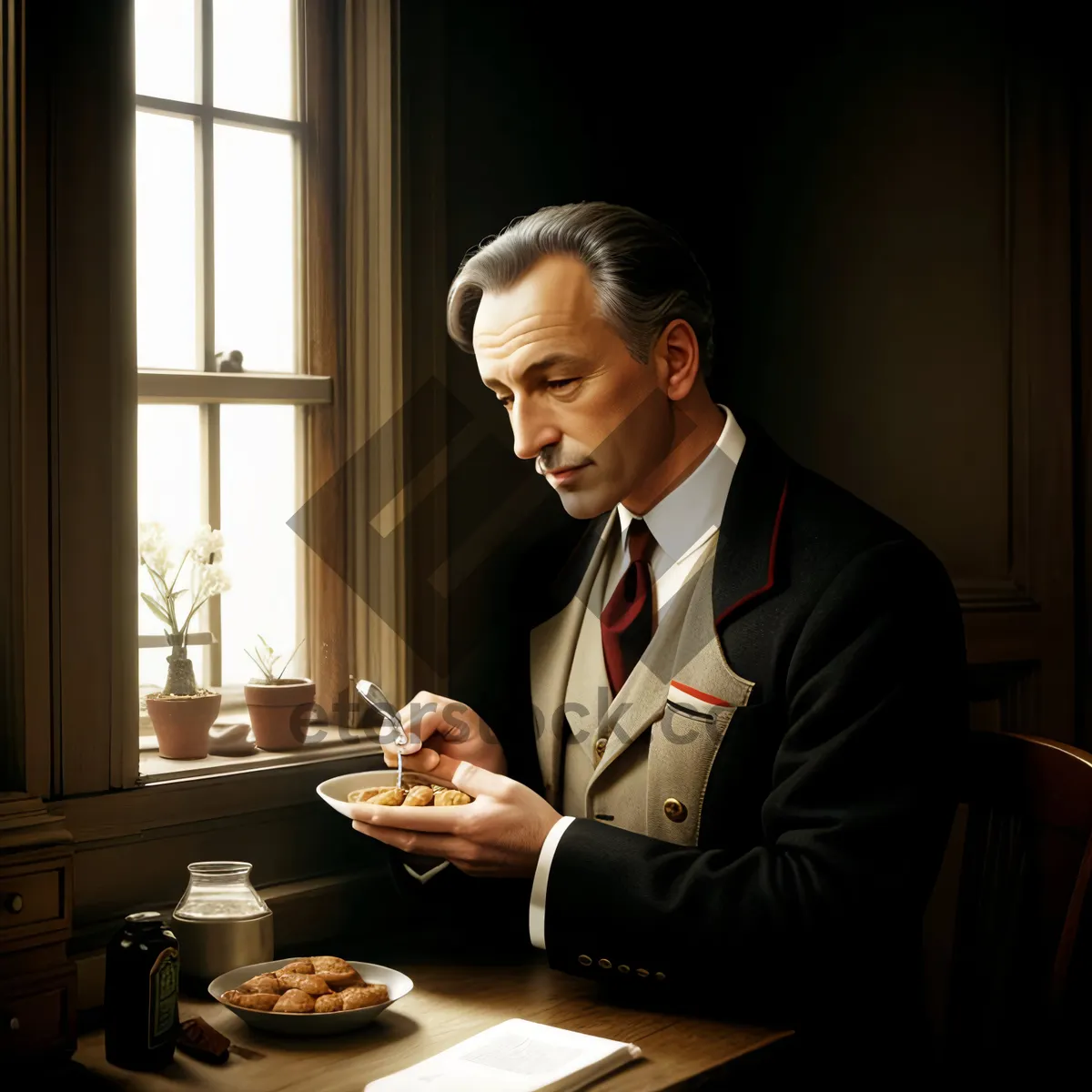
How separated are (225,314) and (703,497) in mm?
915

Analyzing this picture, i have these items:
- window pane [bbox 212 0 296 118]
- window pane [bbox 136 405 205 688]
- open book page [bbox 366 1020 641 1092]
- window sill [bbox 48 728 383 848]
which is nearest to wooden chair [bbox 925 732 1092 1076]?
open book page [bbox 366 1020 641 1092]

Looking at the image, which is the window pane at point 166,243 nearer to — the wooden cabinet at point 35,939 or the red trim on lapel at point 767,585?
the wooden cabinet at point 35,939

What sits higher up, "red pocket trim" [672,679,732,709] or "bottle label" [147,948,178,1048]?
"red pocket trim" [672,679,732,709]

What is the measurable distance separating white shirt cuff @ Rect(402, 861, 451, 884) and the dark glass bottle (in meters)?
0.54

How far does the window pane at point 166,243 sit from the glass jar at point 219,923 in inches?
34.0

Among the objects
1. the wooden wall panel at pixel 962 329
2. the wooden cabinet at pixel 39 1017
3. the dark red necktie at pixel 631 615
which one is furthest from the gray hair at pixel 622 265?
the wooden cabinet at pixel 39 1017

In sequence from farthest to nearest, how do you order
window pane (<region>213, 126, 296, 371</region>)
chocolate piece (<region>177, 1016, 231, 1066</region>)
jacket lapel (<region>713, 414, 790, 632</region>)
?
window pane (<region>213, 126, 296, 371</region>) → jacket lapel (<region>713, 414, 790, 632</region>) → chocolate piece (<region>177, 1016, 231, 1066</region>)

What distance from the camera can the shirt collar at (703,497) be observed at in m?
2.04

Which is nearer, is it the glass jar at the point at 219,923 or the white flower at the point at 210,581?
the glass jar at the point at 219,923

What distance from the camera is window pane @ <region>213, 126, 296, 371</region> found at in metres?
2.23

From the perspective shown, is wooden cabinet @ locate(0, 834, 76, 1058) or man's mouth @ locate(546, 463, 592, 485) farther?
man's mouth @ locate(546, 463, 592, 485)

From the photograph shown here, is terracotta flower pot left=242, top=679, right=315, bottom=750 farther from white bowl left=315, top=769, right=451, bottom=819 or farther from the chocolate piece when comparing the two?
the chocolate piece

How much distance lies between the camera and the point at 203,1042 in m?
1.59

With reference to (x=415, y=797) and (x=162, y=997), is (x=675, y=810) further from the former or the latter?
(x=162, y=997)
